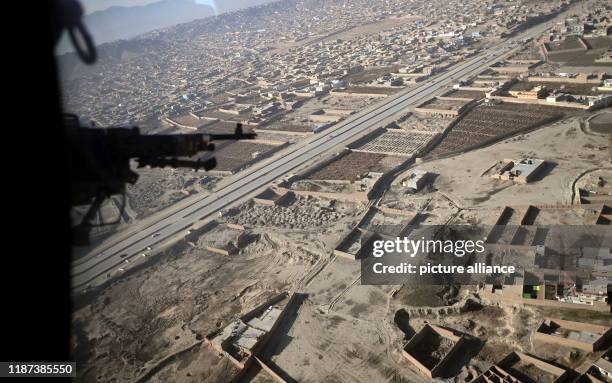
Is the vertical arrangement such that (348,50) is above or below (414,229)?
above

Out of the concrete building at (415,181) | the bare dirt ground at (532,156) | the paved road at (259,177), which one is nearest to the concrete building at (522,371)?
the bare dirt ground at (532,156)

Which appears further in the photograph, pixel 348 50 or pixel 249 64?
pixel 249 64

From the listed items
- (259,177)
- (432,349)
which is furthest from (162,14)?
(432,349)

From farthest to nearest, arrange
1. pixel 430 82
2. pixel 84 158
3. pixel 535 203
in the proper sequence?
1. pixel 430 82
2. pixel 535 203
3. pixel 84 158

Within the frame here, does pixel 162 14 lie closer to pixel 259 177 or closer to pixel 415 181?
pixel 259 177

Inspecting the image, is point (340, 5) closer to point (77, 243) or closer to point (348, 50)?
point (348, 50)

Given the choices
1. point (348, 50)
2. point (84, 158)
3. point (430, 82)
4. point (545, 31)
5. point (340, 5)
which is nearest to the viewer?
point (84, 158)

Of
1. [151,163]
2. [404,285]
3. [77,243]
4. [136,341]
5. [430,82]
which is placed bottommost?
[136,341]

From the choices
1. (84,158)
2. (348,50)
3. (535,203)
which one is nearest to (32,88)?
(84,158)
